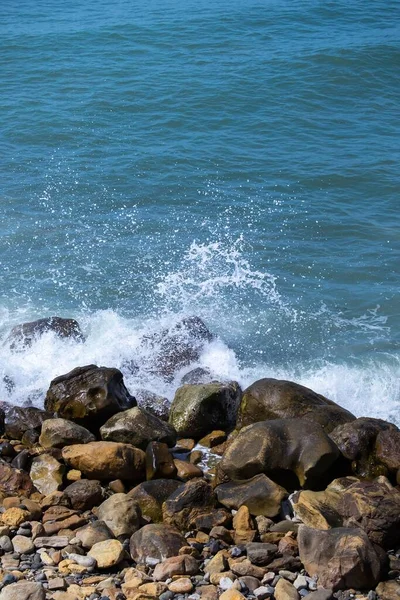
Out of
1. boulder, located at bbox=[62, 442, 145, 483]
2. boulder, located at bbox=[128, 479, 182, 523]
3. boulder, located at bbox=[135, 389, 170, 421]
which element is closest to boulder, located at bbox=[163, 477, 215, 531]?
boulder, located at bbox=[128, 479, 182, 523]

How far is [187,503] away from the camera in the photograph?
9867 mm

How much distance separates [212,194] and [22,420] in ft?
31.2

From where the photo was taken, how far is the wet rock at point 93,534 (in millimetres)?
9273

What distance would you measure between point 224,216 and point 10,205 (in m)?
4.68

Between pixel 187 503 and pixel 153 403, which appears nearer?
pixel 187 503

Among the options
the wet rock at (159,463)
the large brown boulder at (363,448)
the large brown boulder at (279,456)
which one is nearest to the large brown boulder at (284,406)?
the large brown boulder at (363,448)

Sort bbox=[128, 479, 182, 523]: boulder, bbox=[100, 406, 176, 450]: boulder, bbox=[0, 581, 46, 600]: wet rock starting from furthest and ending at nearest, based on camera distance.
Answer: bbox=[100, 406, 176, 450]: boulder
bbox=[128, 479, 182, 523]: boulder
bbox=[0, 581, 46, 600]: wet rock

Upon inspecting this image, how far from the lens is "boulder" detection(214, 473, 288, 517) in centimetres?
981

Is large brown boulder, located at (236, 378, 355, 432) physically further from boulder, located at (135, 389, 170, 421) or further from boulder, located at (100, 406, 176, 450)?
boulder, located at (135, 389, 170, 421)

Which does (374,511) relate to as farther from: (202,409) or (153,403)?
(153,403)

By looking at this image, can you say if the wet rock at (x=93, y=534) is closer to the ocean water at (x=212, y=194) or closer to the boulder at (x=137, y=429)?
the boulder at (x=137, y=429)

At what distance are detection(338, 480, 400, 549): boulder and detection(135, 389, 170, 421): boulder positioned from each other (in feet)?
11.4

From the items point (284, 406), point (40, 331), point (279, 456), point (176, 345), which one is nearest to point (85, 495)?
point (279, 456)

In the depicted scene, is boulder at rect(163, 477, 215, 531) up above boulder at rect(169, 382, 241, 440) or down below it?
above
